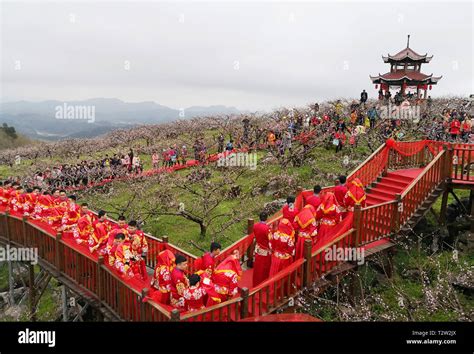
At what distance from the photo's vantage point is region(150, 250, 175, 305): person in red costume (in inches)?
262

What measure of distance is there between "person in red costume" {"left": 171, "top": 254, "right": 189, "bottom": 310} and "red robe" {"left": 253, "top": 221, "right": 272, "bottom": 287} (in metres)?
1.95

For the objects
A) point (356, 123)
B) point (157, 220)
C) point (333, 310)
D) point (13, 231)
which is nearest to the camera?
point (333, 310)

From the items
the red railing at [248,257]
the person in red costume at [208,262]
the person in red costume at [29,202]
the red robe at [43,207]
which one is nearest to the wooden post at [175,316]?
the red railing at [248,257]

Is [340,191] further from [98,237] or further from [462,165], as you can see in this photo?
[98,237]

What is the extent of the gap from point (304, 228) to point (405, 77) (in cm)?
2540

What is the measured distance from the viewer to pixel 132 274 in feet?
25.9

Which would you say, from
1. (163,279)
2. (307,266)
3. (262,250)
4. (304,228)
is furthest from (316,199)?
(163,279)

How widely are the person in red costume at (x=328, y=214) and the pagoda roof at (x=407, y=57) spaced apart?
25469 millimetres

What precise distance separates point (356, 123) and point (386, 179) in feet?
36.7

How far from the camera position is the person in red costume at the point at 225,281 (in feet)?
20.6

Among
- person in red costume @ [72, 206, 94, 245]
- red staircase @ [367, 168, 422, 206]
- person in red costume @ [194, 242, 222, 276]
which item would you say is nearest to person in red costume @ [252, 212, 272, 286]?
person in red costume @ [194, 242, 222, 276]

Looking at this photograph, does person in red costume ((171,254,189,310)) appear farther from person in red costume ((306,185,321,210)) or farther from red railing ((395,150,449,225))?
red railing ((395,150,449,225))
